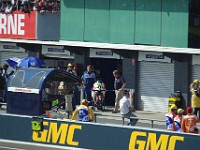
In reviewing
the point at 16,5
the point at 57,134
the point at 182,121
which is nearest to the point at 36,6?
the point at 16,5

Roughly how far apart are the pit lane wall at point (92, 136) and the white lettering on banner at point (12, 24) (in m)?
14.6

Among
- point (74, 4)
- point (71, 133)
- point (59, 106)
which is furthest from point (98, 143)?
point (74, 4)

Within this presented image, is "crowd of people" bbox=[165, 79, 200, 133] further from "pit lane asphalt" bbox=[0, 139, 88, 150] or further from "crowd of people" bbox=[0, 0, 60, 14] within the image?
"crowd of people" bbox=[0, 0, 60, 14]

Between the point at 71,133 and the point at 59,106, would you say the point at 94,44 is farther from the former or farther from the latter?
the point at 71,133

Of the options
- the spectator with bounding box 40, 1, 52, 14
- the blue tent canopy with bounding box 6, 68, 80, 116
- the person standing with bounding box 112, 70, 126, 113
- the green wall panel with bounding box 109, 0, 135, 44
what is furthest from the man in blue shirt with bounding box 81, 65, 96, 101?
the blue tent canopy with bounding box 6, 68, 80, 116

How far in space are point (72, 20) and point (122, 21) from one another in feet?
8.85

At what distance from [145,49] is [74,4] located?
4297 mm

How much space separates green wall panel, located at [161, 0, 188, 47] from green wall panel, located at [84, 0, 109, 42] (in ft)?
9.43

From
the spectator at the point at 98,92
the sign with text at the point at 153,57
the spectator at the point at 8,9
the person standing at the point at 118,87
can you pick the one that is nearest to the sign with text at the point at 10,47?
the spectator at the point at 8,9

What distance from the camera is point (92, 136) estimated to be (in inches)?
765

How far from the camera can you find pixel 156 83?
31.5 meters

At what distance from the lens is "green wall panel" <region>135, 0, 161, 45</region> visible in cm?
3062

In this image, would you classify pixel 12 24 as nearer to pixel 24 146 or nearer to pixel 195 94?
pixel 195 94

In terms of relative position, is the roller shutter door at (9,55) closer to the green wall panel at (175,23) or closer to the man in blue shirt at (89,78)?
the man in blue shirt at (89,78)
